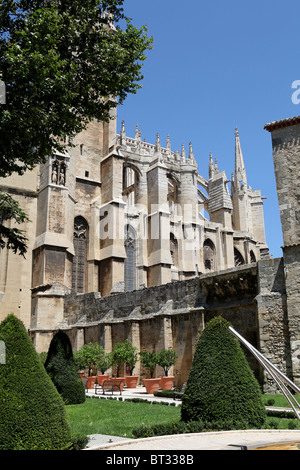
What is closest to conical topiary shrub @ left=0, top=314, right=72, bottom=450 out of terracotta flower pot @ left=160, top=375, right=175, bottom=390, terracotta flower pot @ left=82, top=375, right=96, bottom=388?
terracotta flower pot @ left=160, top=375, right=175, bottom=390

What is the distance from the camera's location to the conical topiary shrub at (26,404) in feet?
15.5

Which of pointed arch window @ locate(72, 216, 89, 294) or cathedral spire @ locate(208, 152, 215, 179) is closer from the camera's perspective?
pointed arch window @ locate(72, 216, 89, 294)

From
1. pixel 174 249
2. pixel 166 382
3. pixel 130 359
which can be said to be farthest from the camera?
pixel 174 249

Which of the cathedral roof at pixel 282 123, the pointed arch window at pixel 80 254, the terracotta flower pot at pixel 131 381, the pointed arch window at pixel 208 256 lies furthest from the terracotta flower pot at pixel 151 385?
the pointed arch window at pixel 208 256

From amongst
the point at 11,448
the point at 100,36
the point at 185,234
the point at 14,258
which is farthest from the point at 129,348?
the point at 185,234

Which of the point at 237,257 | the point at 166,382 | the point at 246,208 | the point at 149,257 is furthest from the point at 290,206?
the point at 246,208

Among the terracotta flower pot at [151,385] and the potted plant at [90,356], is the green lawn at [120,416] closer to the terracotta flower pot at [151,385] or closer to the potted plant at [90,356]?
the terracotta flower pot at [151,385]

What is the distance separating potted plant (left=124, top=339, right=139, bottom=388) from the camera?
17.3 metres

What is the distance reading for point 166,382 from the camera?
15875mm

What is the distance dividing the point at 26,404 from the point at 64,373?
7107 millimetres

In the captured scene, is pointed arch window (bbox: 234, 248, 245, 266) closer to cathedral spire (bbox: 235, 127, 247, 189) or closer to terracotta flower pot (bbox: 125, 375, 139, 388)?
cathedral spire (bbox: 235, 127, 247, 189)

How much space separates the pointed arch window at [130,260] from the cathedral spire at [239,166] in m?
13.7

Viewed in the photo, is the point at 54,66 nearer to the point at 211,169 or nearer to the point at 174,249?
the point at 174,249

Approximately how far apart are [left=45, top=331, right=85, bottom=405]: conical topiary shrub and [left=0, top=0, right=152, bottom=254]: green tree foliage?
201 inches
